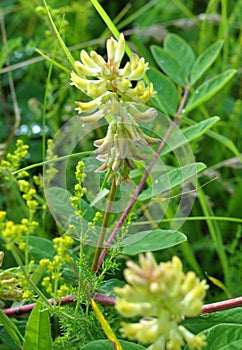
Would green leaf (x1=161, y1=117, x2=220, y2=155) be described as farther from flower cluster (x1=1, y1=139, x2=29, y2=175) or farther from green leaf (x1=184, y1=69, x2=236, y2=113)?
flower cluster (x1=1, y1=139, x2=29, y2=175)

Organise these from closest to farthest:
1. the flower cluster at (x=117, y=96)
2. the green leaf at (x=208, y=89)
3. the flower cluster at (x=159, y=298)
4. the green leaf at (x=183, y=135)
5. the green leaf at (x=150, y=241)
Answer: the flower cluster at (x=159, y=298), the flower cluster at (x=117, y=96), the green leaf at (x=150, y=241), the green leaf at (x=183, y=135), the green leaf at (x=208, y=89)

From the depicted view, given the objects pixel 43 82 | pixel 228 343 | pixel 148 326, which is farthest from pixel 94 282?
pixel 43 82

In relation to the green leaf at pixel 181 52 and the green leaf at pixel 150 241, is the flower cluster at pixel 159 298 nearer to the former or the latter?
the green leaf at pixel 150 241

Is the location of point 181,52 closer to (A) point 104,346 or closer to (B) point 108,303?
(B) point 108,303

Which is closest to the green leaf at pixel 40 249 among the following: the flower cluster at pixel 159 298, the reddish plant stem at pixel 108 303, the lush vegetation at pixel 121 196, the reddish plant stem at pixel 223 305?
the lush vegetation at pixel 121 196

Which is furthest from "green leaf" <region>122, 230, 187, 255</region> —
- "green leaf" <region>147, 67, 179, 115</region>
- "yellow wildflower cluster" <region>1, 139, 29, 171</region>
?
"green leaf" <region>147, 67, 179, 115</region>

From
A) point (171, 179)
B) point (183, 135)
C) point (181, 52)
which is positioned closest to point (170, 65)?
point (181, 52)
